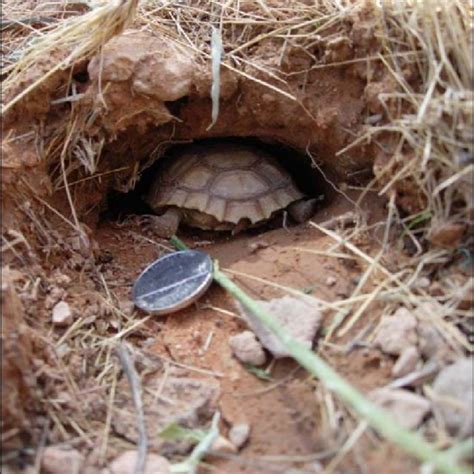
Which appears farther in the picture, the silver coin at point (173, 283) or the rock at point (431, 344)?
the silver coin at point (173, 283)

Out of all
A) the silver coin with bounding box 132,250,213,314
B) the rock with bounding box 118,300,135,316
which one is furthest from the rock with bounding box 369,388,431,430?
the rock with bounding box 118,300,135,316

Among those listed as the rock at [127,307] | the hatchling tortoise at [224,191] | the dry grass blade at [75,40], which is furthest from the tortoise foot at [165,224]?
the dry grass blade at [75,40]

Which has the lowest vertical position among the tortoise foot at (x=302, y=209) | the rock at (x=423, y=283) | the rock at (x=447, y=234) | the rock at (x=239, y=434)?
the rock at (x=239, y=434)

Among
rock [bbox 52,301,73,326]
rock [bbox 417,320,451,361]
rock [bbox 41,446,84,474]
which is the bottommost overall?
rock [bbox 41,446,84,474]

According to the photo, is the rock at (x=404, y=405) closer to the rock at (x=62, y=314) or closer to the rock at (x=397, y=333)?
the rock at (x=397, y=333)

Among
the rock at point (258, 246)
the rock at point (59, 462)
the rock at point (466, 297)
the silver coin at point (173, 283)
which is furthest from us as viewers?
the rock at point (258, 246)

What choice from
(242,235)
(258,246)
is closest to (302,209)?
(242,235)

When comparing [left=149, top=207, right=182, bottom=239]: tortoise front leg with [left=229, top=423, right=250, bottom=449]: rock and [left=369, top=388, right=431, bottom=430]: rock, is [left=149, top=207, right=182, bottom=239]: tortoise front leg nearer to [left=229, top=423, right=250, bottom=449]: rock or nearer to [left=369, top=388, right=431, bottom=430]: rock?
[left=229, top=423, right=250, bottom=449]: rock
